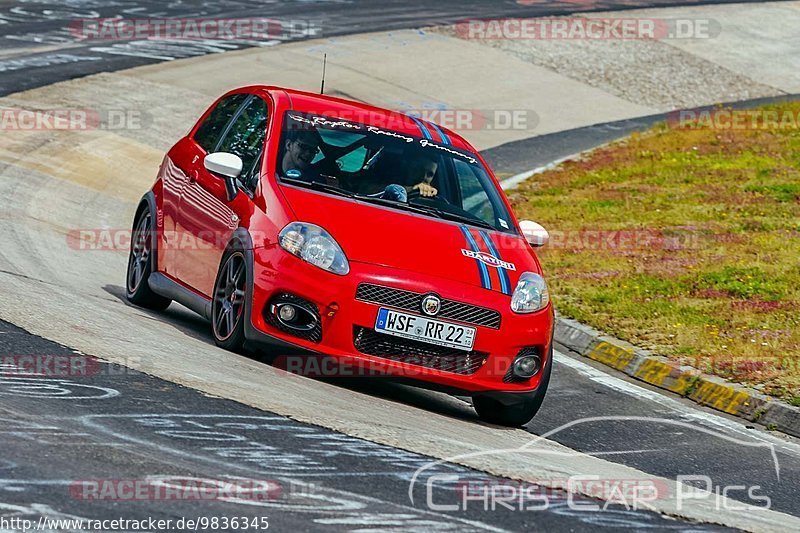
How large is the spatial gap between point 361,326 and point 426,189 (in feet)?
5.03

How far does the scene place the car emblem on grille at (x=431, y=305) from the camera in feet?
25.2

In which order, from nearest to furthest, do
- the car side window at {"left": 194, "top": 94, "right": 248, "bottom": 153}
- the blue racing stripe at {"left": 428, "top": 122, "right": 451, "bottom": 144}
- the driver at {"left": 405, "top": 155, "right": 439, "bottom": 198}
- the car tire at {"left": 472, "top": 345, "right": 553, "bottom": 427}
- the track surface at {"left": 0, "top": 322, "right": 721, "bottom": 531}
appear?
the track surface at {"left": 0, "top": 322, "right": 721, "bottom": 531} → the car tire at {"left": 472, "top": 345, "right": 553, "bottom": 427} → the driver at {"left": 405, "top": 155, "right": 439, "bottom": 198} → the blue racing stripe at {"left": 428, "top": 122, "right": 451, "bottom": 144} → the car side window at {"left": 194, "top": 94, "right": 248, "bottom": 153}

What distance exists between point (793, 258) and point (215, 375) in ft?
27.0

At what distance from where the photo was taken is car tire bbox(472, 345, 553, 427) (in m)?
8.09

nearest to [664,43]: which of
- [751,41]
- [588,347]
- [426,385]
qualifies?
[751,41]

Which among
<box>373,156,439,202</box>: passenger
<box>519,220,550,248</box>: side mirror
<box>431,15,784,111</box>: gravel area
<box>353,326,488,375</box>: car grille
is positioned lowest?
<box>431,15,784,111</box>: gravel area

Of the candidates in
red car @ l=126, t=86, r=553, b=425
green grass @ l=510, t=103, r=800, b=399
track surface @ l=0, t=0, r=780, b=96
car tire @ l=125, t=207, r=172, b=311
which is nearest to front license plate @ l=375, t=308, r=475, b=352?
red car @ l=126, t=86, r=553, b=425

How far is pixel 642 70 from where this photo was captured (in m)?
28.4

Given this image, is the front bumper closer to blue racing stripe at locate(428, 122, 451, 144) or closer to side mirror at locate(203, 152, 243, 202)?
side mirror at locate(203, 152, 243, 202)

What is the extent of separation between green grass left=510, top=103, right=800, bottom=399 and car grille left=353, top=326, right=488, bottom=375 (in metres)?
2.83

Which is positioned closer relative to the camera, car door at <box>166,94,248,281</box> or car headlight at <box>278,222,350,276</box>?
car headlight at <box>278,222,350,276</box>

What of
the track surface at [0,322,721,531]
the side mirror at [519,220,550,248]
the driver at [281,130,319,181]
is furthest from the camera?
the side mirror at [519,220,550,248]

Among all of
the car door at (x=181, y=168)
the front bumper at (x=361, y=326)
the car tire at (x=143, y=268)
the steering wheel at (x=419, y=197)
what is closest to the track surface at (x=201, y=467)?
the front bumper at (x=361, y=326)

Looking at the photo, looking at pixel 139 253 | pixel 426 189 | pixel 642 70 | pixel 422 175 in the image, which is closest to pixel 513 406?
pixel 426 189
